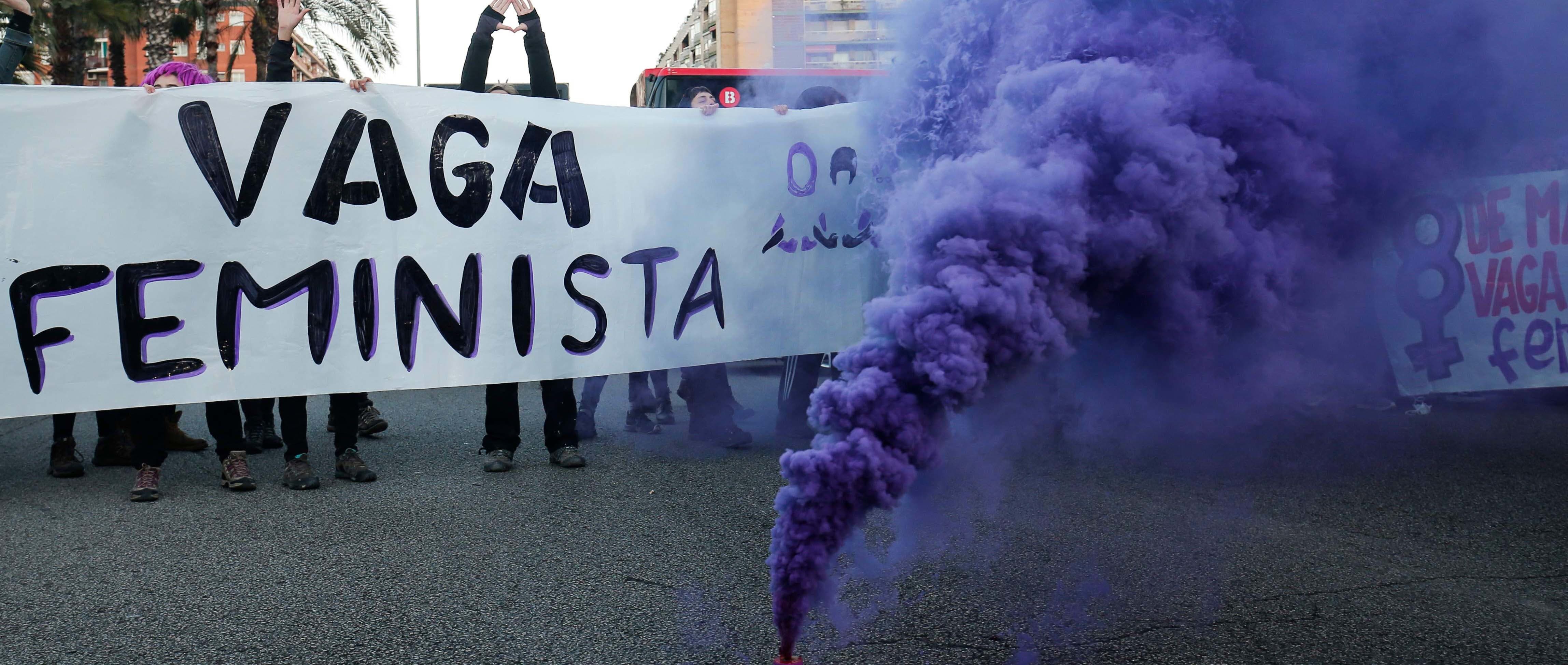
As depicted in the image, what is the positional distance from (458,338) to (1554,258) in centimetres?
574

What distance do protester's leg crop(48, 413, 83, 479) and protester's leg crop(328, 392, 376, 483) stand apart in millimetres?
1285

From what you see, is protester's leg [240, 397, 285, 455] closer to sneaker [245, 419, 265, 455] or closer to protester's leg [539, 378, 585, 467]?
sneaker [245, 419, 265, 455]

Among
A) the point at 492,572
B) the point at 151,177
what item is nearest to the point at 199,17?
the point at 151,177

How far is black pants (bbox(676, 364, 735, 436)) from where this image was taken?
6133 millimetres

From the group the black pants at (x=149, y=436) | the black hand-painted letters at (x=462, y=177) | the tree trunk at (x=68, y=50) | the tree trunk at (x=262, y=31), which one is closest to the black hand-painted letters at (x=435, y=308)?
the black hand-painted letters at (x=462, y=177)

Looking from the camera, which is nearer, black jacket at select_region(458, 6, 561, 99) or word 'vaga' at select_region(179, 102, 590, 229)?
word 'vaga' at select_region(179, 102, 590, 229)

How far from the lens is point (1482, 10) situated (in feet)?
13.7

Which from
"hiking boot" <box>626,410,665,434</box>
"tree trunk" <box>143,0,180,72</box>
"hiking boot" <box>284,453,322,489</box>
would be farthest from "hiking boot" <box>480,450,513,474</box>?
"tree trunk" <box>143,0,180,72</box>

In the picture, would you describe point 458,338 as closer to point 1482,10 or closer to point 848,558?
point 848,558

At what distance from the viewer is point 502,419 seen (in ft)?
18.1

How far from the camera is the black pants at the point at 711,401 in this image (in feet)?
20.1

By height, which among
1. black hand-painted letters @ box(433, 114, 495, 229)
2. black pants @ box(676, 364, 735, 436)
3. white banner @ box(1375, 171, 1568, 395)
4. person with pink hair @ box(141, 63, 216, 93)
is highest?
person with pink hair @ box(141, 63, 216, 93)

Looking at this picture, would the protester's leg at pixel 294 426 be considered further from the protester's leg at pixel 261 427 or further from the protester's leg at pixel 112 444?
the protester's leg at pixel 112 444

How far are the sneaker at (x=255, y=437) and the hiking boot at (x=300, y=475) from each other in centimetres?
99
